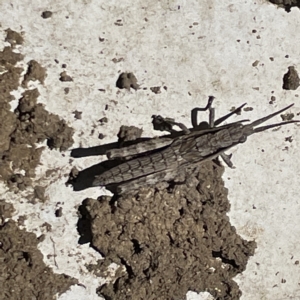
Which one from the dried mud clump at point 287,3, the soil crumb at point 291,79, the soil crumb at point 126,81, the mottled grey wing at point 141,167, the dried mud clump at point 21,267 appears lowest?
the dried mud clump at point 21,267

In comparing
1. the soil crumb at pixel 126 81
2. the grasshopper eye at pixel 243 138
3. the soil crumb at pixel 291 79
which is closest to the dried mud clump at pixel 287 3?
the soil crumb at pixel 291 79

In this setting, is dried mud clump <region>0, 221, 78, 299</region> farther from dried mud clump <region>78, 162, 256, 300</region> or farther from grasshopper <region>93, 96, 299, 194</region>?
grasshopper <region>93, 96, 299, 194</region>

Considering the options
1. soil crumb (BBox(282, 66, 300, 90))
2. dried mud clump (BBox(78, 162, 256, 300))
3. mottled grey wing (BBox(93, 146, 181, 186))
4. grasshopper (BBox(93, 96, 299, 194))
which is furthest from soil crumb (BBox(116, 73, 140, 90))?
soil crumb (BBox(282, 66, 300, 90))

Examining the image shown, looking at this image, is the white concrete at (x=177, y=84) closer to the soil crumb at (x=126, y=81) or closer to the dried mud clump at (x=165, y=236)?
the soil crumb at (x=126, y=81)

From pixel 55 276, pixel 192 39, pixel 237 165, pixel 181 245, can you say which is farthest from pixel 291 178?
pixel 55 276

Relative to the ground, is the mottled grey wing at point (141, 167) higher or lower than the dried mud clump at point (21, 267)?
higher

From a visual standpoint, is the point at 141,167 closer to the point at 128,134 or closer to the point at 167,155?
the point at 167,155

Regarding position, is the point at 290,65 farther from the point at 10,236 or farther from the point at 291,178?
the point at 10,236

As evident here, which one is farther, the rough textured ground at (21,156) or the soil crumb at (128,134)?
the soil crumb at (128,134)
